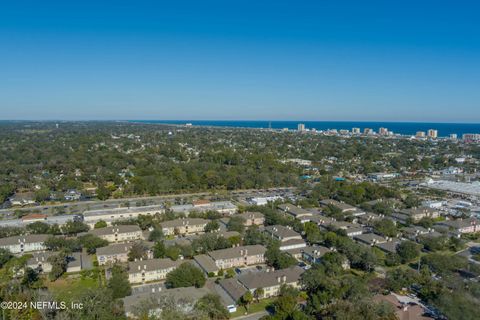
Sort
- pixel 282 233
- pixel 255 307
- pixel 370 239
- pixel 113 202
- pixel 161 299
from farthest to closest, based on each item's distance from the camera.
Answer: pixel 113 202 → pixel 282 233 → pixel 370 239 → pixel 255 307 → pixel 161 299

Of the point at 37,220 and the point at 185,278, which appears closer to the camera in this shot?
the point at 185,278

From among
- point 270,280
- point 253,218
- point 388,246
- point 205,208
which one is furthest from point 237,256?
point 205,208

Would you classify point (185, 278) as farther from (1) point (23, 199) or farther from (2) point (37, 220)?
(1) point (23, 199)

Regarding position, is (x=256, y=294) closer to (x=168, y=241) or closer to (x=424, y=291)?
(x=424, y=291)

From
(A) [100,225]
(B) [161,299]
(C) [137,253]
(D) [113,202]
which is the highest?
(B) [161,299]

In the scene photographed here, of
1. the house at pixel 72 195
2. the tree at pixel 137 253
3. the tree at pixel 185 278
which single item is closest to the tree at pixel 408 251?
the tree at pixel 185 278

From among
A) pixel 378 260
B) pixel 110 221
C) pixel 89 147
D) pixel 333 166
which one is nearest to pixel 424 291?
pixel 378 260

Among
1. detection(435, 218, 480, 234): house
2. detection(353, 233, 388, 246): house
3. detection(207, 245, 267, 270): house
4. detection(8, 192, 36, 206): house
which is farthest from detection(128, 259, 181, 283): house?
detection(8, 192, 36, 206): house
